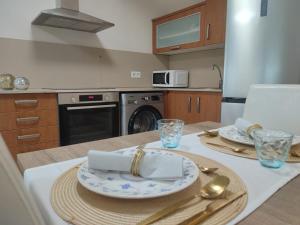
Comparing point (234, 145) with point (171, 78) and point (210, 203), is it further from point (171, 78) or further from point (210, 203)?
point (171, 78)

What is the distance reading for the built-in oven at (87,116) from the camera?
222cm

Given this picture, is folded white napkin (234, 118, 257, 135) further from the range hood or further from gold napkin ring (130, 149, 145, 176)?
the range hood

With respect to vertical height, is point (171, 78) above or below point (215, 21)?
below

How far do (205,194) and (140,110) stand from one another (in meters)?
2.35

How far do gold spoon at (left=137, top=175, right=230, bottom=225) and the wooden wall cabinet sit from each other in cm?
202

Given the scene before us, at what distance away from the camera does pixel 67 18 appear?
89.0 inches

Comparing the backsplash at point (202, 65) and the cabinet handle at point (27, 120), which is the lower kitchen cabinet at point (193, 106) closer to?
the backsplash at point (202, 65)

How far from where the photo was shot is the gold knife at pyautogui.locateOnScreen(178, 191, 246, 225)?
13.0 inches

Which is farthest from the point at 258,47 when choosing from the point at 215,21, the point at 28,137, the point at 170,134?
the point at 28,137

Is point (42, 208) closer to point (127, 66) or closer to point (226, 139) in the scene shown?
point (226, 139)

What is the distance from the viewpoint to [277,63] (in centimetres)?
191

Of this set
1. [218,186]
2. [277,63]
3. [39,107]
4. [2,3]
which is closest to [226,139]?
[218,186]

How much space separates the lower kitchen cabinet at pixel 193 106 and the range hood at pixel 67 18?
1.26 metres

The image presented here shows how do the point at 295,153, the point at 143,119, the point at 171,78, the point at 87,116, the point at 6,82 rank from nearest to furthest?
the point at 295,153
the point at 6,82
the point at 87,116
the point at 143,119
the point at 171,78
